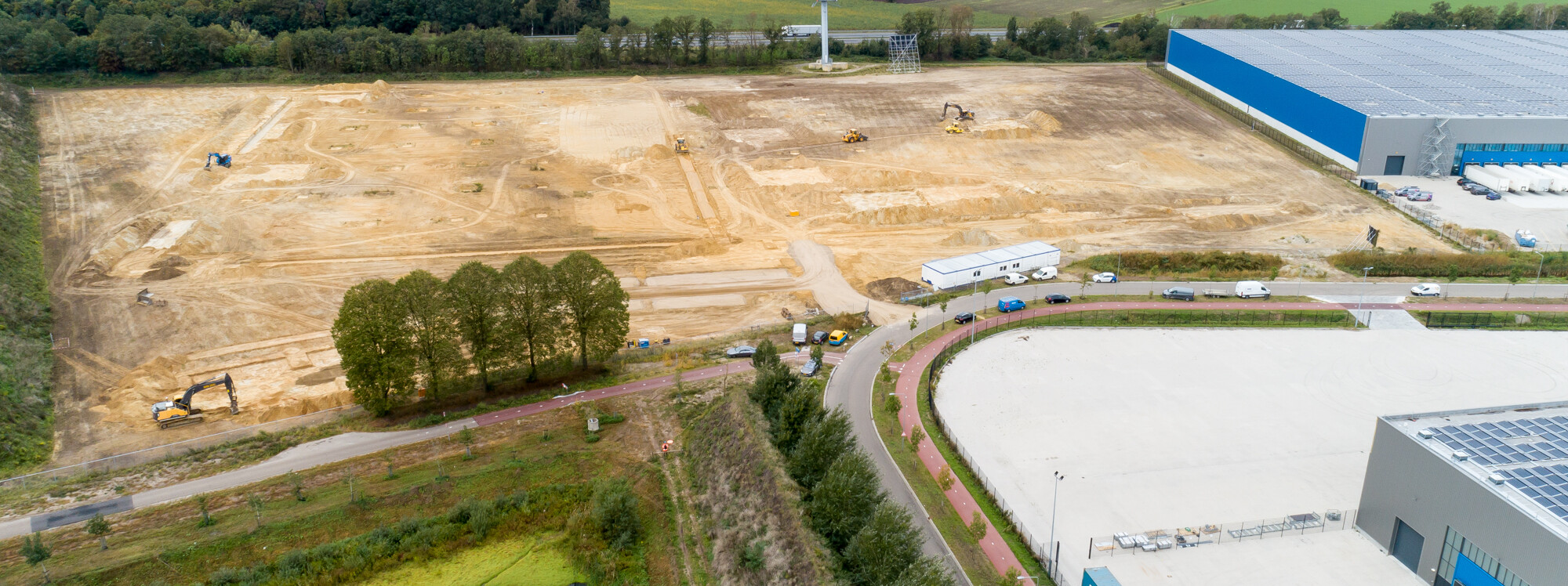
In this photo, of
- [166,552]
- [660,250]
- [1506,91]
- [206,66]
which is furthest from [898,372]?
[206,66]

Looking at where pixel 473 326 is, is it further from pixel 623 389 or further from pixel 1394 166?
pixel 1394 166

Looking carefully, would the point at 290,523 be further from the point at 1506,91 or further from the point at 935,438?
the point at 1506,91

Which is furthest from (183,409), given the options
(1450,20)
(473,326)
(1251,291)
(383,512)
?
(1450,20)

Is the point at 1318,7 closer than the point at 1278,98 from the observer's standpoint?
No

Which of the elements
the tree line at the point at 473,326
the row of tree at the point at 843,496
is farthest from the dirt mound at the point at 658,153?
the row of tree at the point at 843,496

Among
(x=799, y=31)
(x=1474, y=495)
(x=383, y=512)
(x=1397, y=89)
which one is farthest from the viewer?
(x=799, y=31)

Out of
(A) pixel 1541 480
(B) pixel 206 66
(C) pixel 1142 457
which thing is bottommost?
(C) pixel 1142 457
